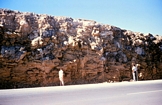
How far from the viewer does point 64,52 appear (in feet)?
69.1

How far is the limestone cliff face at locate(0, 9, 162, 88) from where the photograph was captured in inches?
733

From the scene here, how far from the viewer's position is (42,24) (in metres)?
21.4

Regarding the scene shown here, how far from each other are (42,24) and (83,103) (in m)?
16.8

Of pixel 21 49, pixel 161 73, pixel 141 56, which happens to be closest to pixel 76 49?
pixel 21 49

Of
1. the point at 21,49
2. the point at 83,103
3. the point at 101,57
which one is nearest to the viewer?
the point at 83,103

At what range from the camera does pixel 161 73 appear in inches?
1074

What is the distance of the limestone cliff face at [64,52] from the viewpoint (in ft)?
61.1

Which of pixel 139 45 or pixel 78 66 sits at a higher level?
pixel 139 45

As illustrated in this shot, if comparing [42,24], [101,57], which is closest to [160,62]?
[101,57]

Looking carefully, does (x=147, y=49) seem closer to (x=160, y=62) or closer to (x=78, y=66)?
(x=160, y=62)

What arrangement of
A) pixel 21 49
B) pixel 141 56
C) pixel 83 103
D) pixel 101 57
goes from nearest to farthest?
pixel 83 103 < pixel 21 49 < pixel 101 57 < pixel 141 56

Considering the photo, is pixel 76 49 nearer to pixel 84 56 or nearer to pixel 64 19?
pixel 84 56

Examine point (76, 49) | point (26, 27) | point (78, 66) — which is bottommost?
point (78, 66)

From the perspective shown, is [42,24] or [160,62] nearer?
[42,24]
